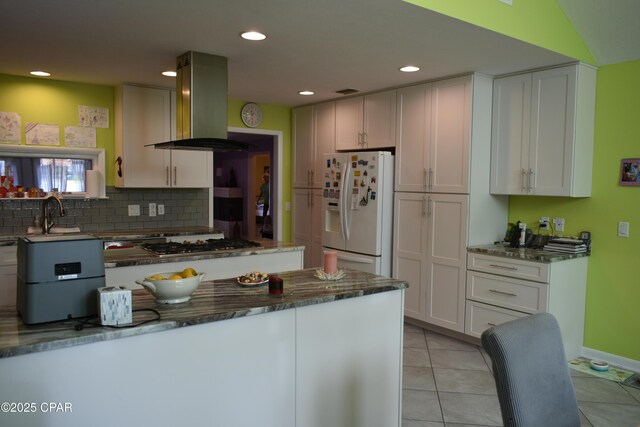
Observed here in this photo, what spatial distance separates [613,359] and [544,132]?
75.4 inches

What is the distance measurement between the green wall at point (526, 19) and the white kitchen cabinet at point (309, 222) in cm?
→ 305

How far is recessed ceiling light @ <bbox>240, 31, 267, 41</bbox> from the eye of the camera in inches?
123

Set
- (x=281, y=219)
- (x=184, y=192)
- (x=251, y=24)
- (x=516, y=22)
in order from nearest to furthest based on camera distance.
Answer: (x=251, y=24)
(x=516, y=22)
(x=184, y=192)
(x=281, y=219)

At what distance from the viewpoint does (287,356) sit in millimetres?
2166

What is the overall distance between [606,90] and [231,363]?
3.64 m

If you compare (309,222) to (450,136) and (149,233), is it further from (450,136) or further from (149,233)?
(450,136)

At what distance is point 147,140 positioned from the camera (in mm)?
4801

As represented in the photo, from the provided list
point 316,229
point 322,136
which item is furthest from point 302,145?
point 316,229

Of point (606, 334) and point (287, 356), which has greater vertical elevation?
point (287, 356)

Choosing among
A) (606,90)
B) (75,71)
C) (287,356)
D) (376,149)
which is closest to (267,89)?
(376,149)

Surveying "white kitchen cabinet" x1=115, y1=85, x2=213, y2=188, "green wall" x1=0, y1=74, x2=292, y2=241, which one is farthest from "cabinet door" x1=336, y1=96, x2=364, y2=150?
"green wall" x1=0, y1=74, x2=292, y2=241

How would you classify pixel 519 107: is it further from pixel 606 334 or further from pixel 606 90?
pixel 606 334

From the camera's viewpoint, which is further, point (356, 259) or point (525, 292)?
point (356, 259)

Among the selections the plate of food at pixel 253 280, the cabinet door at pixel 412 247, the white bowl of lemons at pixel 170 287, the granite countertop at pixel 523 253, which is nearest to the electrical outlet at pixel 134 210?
the cabinet door at pixel 412 247
